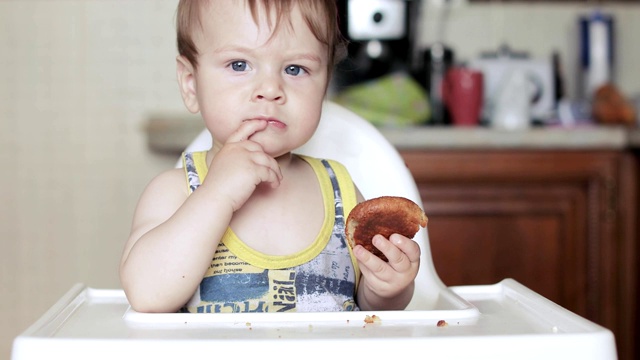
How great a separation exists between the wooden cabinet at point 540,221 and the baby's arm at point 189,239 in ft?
3.65

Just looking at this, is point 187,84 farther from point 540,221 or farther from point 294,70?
point 540,221

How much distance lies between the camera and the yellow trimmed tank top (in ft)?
3.15

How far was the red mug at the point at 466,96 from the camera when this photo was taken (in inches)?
83.9

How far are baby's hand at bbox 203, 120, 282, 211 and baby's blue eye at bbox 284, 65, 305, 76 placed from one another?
0.07 meters

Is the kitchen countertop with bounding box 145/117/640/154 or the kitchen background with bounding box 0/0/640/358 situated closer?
the kitchen countertop with bounding box 145/117/640/154

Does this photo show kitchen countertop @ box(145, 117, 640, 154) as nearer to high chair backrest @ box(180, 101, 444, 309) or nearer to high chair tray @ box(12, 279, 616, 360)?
high chair backrest @ box(180, 101, 444, 309)

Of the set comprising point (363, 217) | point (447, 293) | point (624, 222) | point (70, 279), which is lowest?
point (70, 279)

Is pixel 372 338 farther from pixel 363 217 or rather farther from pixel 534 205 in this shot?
pixel 534 205

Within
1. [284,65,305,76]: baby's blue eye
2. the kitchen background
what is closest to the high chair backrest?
[284,65,305,76]: baby's blue eye

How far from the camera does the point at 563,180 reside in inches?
81.0

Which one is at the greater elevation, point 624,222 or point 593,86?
point 593,86

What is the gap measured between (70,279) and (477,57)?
1.29 metres

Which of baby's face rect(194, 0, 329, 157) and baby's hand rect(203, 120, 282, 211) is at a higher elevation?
baby's face rect(194, 0, 329, 157)

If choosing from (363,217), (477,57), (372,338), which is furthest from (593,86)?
(372,338)
